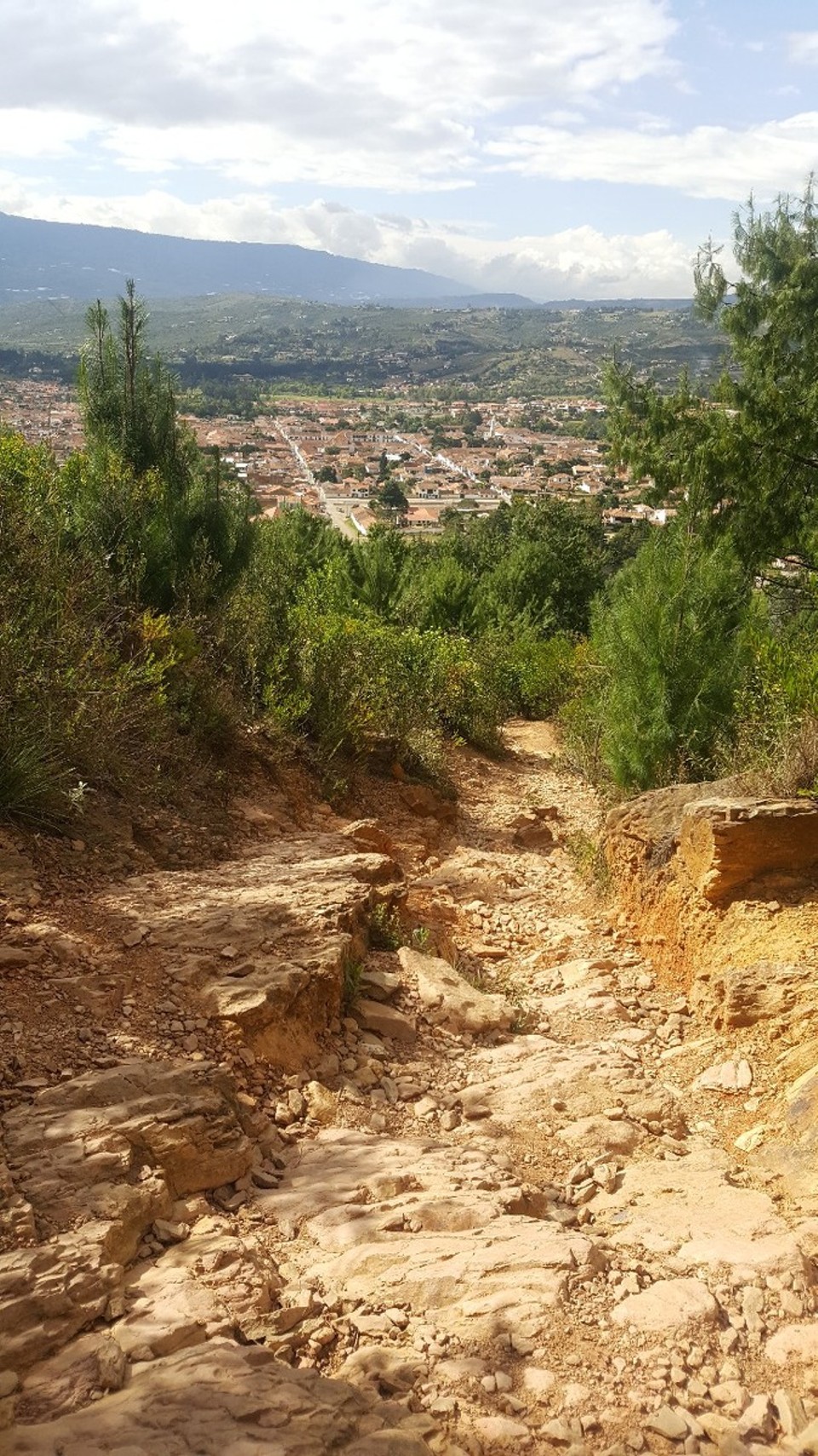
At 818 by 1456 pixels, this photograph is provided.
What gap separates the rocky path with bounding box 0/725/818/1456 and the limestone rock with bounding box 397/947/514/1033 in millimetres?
20

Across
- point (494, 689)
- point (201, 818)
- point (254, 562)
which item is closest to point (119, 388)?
point (254, 562)

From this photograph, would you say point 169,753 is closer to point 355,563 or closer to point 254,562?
point 254,562

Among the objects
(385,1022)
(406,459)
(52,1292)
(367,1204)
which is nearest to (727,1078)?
(385,1022)

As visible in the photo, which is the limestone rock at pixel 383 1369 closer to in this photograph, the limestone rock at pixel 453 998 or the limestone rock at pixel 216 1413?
the limestone rock at pixel 216 1413

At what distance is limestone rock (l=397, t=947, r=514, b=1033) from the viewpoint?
4.77 meters

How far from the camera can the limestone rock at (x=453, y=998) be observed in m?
4.77

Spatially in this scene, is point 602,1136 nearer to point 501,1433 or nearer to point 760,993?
point 760,993

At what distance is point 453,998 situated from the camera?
4855mm

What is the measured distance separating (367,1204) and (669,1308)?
102cm

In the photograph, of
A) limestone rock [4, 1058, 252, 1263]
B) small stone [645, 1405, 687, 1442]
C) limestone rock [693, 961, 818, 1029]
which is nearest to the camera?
small stone [645, 1405, 687, 1442]

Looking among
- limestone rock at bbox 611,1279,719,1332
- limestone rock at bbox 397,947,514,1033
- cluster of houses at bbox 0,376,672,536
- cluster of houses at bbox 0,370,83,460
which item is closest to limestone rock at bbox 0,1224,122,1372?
limestone rock at bbox 611,1279,719,1332

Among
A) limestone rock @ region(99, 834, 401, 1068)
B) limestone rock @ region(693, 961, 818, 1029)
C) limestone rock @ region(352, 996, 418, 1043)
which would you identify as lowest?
limestone rock @ region(352, 996, 418, 1043)

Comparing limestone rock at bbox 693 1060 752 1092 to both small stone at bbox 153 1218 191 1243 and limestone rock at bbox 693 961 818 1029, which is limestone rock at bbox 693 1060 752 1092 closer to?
limestone rock at bbox 693 961 818 1029

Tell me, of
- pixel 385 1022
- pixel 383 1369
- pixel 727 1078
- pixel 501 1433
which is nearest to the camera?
pixel 501 1433
